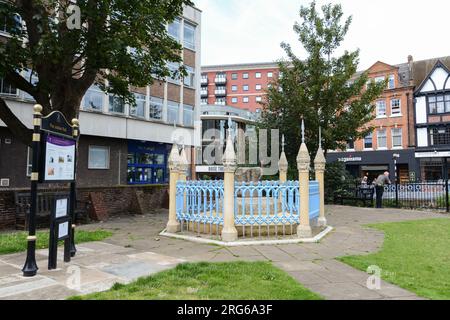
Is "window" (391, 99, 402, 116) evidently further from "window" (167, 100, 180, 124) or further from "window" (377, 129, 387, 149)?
"window" (167, 100, 180, 124)

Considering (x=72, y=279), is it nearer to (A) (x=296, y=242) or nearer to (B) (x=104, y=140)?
(A) (x=296, y=242)

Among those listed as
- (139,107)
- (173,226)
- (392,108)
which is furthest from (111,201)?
(392,108)

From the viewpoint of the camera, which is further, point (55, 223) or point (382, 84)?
point (382, 84)

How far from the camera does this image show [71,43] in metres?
8.85

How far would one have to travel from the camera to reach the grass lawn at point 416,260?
15.2ft

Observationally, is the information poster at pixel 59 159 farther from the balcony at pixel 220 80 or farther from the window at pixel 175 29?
the balcony at pixel 220 80

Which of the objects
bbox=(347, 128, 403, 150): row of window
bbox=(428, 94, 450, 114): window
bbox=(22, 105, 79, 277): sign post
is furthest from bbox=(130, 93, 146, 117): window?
bbox=(428, 94, 450, 114): window

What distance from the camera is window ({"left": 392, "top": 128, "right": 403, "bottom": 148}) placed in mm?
35656

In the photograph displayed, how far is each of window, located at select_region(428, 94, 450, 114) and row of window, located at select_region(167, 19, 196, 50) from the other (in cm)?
2628

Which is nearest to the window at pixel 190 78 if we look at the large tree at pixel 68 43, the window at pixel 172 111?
the window at pixel 172 111

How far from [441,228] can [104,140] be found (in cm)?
1997
